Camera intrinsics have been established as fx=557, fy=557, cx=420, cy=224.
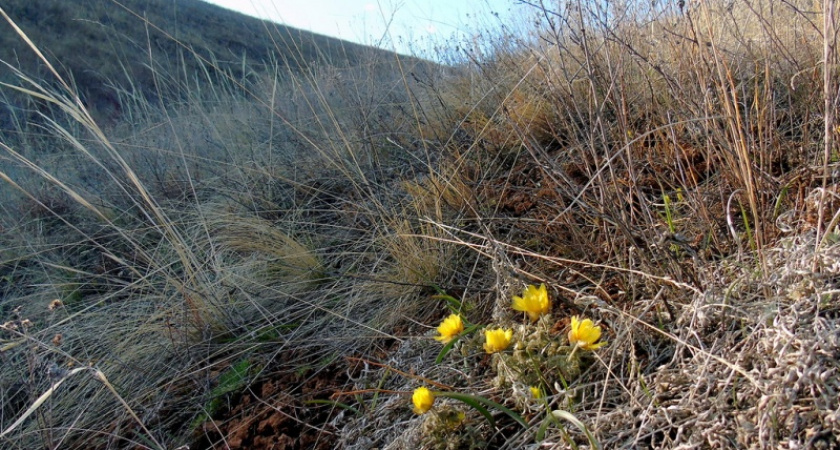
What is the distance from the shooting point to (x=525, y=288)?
1.16 metres

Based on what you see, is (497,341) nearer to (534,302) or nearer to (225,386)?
(534,302)

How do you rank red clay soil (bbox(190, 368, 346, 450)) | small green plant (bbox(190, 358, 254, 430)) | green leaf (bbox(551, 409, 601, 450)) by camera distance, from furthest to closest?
small green plant (bbox(190, 358, 254, 430)) < red clay soil (bbox(190, 368, 346, 450)) < green leaf (bbox(551, 409, 601, 450))

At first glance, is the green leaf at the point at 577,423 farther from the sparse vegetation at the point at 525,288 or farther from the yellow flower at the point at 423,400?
the yellow flower at the point at 423,400

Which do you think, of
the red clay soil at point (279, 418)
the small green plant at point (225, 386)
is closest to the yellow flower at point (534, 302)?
the red clay soil at point (279, 418)

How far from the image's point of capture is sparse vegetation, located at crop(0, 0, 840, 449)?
0.89 metres

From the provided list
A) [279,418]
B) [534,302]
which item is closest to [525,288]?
[534,302]

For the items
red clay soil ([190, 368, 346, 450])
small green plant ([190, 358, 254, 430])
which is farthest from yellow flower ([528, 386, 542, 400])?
small green plant ([190, 358, 254, 430])

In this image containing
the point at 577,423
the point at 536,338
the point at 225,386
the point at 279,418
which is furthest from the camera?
the point at 225,386

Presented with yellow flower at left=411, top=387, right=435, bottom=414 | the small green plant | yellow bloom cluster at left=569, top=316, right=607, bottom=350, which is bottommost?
the small green plant

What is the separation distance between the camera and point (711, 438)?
0.77m

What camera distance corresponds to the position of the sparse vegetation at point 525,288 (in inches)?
34.9

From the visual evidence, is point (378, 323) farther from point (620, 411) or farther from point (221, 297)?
point (620, 411)

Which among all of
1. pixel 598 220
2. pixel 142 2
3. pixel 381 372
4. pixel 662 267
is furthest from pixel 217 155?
pixel 142 2

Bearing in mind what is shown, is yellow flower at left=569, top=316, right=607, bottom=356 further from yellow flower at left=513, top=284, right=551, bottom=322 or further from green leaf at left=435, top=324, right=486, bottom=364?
green leaf at left=435, top=324, right=486, bottom=364
